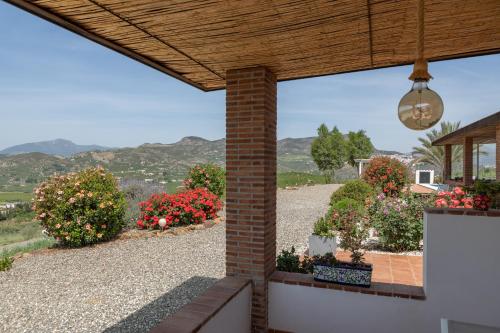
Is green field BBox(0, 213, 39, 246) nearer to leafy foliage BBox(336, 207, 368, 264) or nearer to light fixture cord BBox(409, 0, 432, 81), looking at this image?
leafy foliage BBox(336, 207, 368, 264)

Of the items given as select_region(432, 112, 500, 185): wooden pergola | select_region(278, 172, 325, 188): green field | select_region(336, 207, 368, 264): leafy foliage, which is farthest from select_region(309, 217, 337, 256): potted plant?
select_region(278, 172, 325, 188): green field

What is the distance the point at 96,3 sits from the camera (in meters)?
2.05

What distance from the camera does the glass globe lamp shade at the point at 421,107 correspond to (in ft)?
6.59

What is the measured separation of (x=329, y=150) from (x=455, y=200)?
27422 millimetres

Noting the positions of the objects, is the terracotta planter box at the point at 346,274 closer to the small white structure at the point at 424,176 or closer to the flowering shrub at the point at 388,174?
the flowering shrub at the point at 388,174

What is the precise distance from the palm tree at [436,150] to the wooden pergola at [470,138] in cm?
672

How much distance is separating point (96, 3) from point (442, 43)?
2.87 metres

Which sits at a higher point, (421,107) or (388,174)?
(421,107)

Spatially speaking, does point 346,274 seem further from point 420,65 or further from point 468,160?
point 468,160

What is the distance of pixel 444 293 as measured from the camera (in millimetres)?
3275

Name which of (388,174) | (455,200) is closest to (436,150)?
(388,174)

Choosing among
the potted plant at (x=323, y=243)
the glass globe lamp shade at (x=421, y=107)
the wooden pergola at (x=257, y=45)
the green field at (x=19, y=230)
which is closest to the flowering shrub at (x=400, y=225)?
the potted plant at (x=323, y=243)

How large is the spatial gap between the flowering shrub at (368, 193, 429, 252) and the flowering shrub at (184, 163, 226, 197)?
7701 mm

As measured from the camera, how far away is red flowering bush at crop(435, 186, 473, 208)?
20.3 feet
